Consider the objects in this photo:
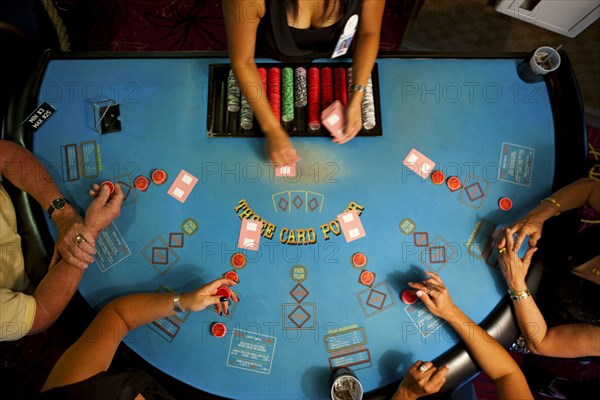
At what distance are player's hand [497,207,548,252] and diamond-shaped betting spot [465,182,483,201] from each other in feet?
0.63

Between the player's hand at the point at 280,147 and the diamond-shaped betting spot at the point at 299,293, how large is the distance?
538mm

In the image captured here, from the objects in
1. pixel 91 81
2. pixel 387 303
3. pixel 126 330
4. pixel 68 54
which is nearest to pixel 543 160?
pixel 387 303

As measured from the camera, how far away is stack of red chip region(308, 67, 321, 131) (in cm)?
190

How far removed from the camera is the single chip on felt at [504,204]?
1874mm

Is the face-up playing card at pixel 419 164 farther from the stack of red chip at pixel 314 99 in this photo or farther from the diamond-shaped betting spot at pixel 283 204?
the diamond-shaped betting spot at pixel 283 204

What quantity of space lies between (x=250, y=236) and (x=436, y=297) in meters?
0.81

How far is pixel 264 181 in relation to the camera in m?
1.87

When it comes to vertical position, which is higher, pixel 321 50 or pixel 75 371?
pixel 321 50

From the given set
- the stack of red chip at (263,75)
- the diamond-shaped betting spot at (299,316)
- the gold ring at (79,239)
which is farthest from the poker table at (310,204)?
the stack of red chip at (263,75)

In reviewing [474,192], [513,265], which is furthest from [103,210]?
[513,265]

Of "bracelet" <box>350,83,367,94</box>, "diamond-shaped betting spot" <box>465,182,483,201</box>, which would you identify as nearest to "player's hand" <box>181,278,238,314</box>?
"bracelet" <box>350,83,367,94</box>

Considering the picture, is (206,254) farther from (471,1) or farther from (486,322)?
(471,1)

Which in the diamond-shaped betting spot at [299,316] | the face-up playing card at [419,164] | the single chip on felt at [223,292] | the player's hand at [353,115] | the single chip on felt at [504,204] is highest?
the player's hand at [353,115]

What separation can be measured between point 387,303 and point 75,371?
48.3 inches
